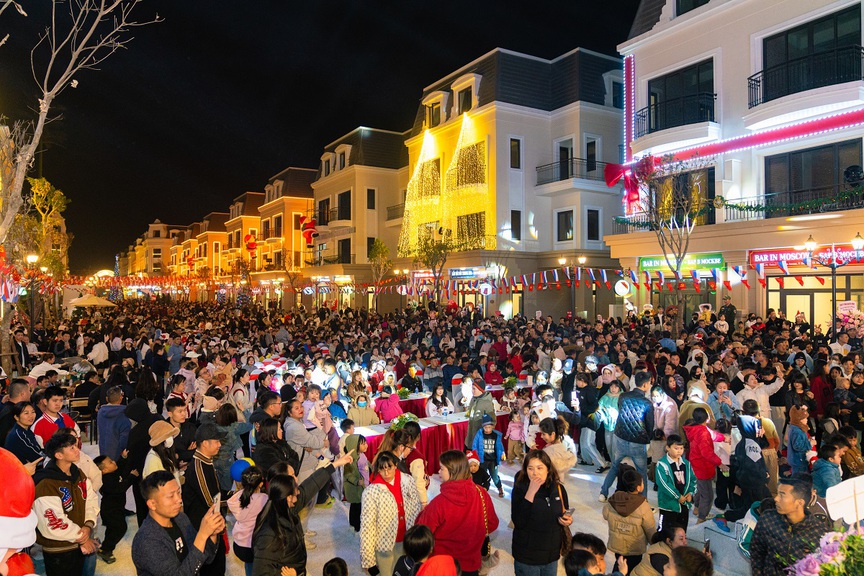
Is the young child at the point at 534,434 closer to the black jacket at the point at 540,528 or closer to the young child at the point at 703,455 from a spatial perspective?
the young child at the point at 703,455

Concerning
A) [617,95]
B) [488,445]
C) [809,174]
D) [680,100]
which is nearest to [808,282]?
[809,174]

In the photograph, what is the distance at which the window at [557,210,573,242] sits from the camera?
28.5 metres

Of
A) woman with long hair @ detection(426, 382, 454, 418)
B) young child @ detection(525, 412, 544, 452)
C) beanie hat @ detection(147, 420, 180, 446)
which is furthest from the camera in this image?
woman with long hair @ detection(426, 382, 454, 418)

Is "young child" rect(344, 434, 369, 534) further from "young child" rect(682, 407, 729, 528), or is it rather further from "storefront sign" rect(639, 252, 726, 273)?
"storefront sign" rect(639, 252, 726, 273)

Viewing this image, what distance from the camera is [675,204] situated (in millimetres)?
18438

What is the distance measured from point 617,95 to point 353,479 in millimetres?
27237

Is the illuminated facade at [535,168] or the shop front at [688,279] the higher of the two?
the illuminated facade at [535,168]

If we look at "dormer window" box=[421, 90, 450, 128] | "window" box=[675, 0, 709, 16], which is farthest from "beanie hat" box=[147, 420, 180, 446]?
"dormer window" box=[421, 90, 450, 128]

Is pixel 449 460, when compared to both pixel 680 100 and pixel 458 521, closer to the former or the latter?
pixel 458 521

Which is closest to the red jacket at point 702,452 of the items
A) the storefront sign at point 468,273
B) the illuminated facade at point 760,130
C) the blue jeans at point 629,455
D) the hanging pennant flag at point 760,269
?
the blue jeans at point 629,455

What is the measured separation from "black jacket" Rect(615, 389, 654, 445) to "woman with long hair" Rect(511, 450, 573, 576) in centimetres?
328

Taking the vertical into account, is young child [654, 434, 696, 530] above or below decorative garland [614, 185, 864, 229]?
below

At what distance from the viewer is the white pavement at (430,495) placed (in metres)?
6.14

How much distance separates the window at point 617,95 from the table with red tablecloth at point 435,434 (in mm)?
23905
